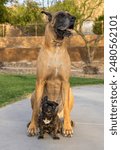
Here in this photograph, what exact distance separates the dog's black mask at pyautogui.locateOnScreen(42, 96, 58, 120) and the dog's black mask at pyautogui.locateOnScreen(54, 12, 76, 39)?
0.97 m

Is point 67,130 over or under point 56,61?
under

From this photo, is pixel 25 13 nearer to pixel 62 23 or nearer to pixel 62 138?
pixel 62 138

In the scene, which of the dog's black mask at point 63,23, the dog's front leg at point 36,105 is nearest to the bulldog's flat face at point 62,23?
the dog's black mask at point 63,23

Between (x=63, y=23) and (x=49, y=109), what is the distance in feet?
3.92

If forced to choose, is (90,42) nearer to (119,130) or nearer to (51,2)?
(51,2)

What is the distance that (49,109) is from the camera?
5.70m

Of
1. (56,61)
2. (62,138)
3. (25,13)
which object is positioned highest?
(25,13)

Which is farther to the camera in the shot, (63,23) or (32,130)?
(32,130)

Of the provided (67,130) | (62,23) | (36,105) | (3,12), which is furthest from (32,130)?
(3,12)

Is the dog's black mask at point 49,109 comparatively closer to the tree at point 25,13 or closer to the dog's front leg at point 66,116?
the dog's front leg at point 66,116

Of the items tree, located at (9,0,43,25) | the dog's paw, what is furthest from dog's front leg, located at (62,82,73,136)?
tree, located at (9,0,43,25)

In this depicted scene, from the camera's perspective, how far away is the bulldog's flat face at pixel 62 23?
17.7 feet

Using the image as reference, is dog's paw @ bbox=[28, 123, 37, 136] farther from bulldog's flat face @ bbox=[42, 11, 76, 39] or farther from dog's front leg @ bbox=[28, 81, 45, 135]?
bulldog's flat face @ bbox=[42, 11, 76, 39]

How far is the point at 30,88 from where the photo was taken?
485 inches
